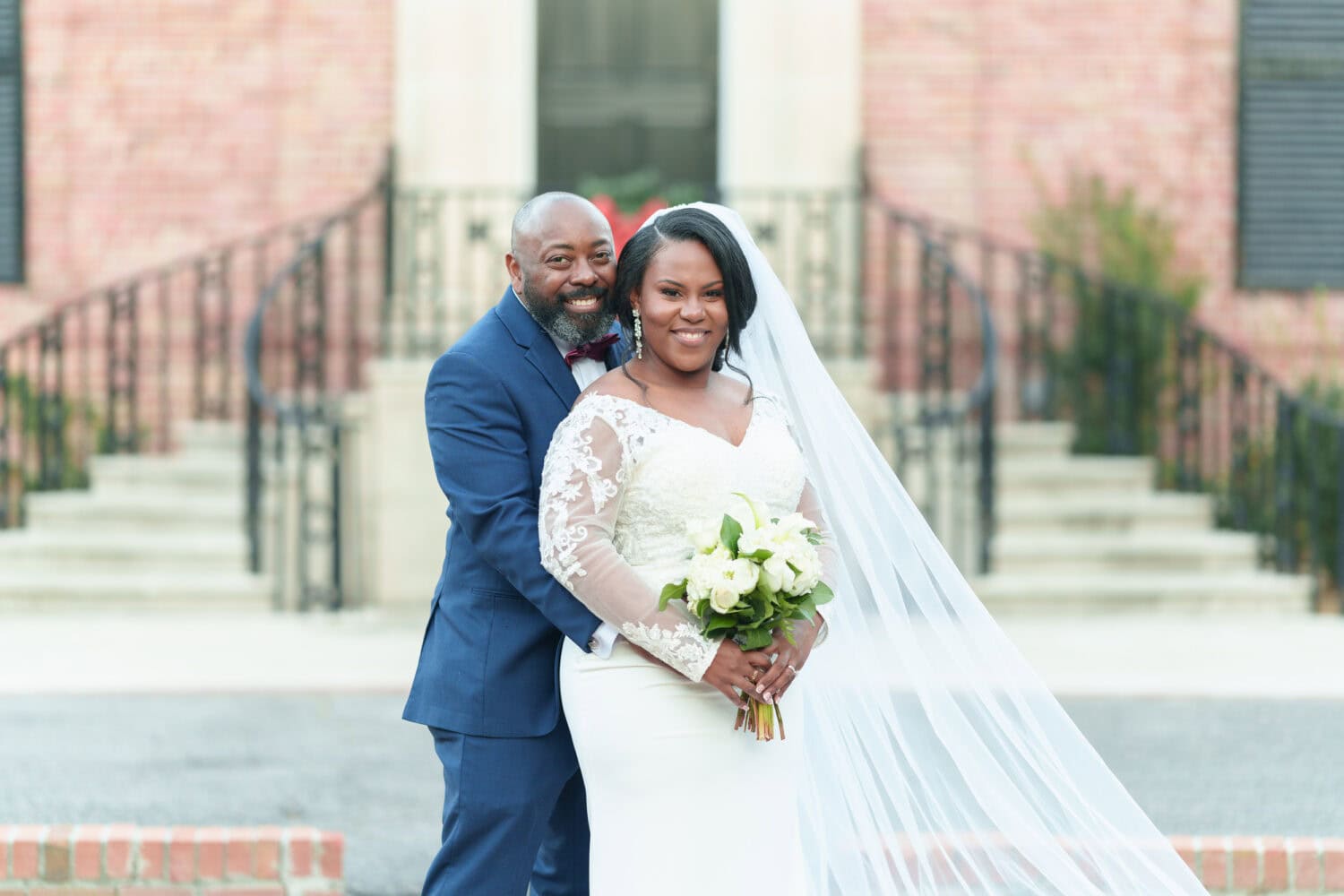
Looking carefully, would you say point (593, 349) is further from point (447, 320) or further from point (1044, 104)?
point (1044, 104)

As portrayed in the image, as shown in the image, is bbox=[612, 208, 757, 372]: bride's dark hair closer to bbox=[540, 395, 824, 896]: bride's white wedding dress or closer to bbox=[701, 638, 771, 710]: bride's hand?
bbox=[540, 395, 824, 896]: bride's white wedding dress

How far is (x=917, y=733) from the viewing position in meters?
4.00

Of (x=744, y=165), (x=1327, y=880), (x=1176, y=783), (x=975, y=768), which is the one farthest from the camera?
(x=744, y=165)

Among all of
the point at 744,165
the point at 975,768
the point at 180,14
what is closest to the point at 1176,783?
the point at 975,768

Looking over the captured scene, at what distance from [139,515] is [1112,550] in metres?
5.77

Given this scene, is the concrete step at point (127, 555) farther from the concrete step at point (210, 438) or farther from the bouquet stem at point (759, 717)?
the bouquet stem at point (759, 717)

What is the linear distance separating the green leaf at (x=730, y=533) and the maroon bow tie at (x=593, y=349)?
567mm

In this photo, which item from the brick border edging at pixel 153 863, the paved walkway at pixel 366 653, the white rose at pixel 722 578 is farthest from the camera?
the paved walkway at pixel 366 653

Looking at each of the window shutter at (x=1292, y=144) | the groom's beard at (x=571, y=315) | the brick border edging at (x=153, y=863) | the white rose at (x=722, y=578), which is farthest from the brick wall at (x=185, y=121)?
the white rose at (x=722, y=578)

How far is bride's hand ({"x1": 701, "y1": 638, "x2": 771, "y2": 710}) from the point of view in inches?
125

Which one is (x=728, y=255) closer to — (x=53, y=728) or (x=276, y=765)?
(x=276, y=765)

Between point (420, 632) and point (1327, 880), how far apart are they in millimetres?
5534

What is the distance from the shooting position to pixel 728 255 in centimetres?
327

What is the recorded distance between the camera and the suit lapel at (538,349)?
3.47 m
